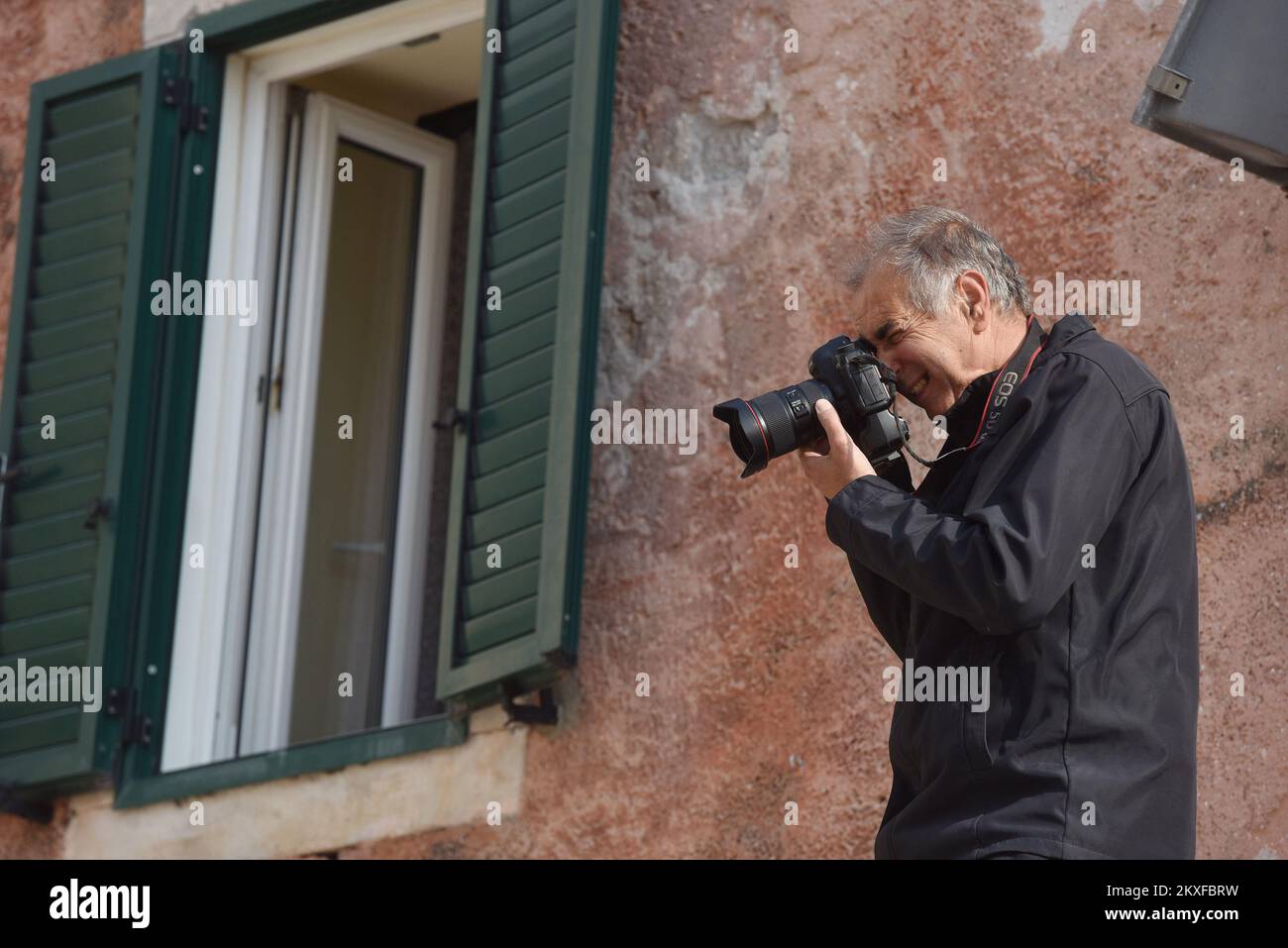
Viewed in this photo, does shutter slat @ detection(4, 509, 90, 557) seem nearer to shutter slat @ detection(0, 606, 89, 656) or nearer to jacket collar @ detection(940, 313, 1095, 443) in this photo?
shutter slat @ detection(0, 606, 89, 656)

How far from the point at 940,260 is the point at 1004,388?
0.23 meters

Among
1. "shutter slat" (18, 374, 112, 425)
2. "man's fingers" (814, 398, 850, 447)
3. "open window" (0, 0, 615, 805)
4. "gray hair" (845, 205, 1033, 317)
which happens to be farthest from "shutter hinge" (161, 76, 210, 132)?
"man's fingers" (814, 398, 850, 447)

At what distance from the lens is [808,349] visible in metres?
3.90

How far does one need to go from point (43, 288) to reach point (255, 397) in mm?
585

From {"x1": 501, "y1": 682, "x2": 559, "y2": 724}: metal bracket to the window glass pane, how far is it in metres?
0.94

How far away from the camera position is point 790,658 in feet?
12.4

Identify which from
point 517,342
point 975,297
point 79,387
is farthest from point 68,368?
point 975,297

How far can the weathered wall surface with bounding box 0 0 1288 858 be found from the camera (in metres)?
3.46

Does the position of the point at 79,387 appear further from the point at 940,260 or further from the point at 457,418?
the point at 940,260

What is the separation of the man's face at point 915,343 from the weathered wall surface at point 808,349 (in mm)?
991

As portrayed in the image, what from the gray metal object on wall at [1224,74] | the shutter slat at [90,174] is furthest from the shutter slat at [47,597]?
the gray metal object on wall at [1224,74]

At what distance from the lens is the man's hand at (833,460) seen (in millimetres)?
2551

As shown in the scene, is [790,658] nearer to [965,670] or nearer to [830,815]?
[830,815]

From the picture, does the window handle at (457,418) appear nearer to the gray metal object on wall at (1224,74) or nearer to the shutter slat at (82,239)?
the shutter slat at (82,239)
